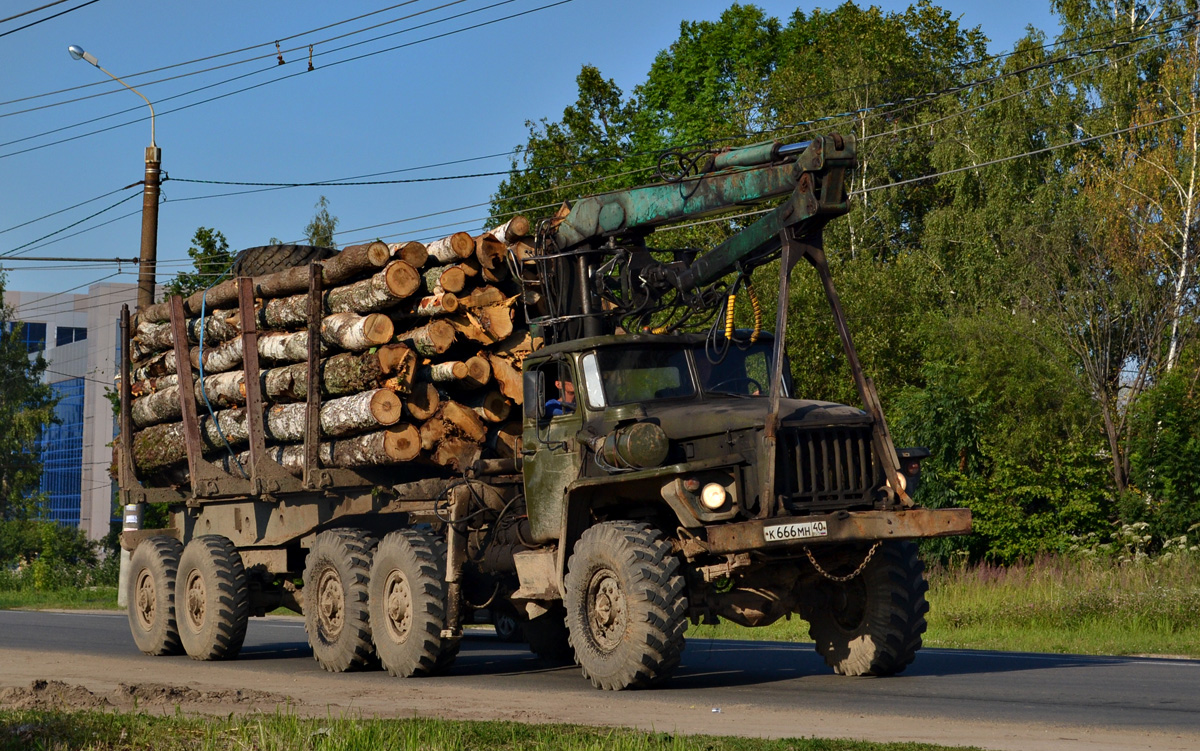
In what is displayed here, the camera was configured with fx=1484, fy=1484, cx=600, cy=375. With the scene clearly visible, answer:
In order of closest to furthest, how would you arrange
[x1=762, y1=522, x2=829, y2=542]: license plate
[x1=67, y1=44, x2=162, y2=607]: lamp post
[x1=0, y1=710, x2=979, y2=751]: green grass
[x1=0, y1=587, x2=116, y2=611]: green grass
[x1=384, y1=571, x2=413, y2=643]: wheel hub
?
[x1=0, y1=710, x2=979, y2=751]: green grass, [x1=762, y1=522, x2=829, y2=542]: license plate, [x1=384, y1=571, x2=413, y2=643]: wheel hub, [x1=67, y1=44, x2=162, y2=607]: lamp post, [x1=0, y1=587, x2=116, y2=611]: green grass

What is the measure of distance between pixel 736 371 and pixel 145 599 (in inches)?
339

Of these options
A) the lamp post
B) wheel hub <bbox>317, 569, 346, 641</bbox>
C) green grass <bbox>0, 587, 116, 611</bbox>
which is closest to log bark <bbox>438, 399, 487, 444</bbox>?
wheel hub <bbox>317, 569, 346, 641</bbox>

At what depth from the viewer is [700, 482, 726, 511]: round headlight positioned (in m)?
11.4

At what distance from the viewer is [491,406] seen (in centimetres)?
1512

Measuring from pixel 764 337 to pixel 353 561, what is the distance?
4607 millimetres

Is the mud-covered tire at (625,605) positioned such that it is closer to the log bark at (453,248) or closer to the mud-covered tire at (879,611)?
the mud-covered tire at (879,611)

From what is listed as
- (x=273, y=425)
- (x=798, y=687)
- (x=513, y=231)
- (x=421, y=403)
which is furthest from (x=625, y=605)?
(x=273, y=425)

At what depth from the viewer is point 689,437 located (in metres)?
11.9

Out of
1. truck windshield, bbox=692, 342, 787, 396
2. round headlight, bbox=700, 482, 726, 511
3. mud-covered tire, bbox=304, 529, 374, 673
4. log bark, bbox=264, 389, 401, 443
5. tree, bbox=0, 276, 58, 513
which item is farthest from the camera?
tree, bbox=0, 276, 58, 513

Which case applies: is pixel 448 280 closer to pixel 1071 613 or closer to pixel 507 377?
pixel 507 377

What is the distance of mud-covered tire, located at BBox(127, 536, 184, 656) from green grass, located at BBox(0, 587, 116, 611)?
1576 cm

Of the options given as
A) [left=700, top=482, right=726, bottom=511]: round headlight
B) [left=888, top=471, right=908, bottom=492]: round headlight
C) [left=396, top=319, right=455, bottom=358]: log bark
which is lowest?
[left=700, top=482, right=726, bottom=511]: round headlight

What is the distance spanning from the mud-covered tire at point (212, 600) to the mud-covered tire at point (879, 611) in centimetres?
680

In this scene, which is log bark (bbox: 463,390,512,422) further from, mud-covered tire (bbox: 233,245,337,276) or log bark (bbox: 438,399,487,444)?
mud-covered tire (bbox: 233,245,337,276)
